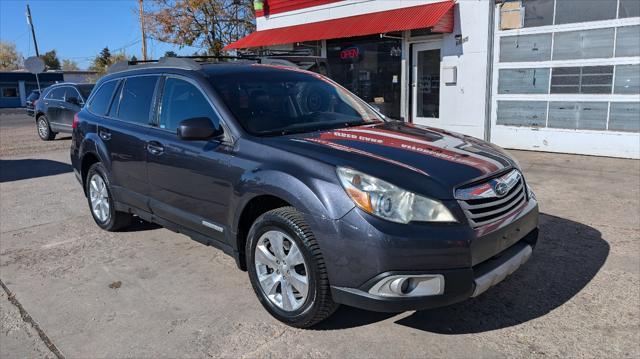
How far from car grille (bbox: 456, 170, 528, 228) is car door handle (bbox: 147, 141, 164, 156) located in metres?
2.55

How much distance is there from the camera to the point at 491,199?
10.3ft

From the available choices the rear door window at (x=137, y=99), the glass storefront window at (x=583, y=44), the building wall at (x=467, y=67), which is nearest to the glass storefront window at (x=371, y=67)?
the building wall at (x=467, y=67)

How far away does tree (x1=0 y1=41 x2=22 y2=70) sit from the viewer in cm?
7362

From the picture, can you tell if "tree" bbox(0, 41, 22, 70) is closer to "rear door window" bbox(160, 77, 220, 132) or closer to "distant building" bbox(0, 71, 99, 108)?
"distant building" bbox(0, 71, 99, 108)

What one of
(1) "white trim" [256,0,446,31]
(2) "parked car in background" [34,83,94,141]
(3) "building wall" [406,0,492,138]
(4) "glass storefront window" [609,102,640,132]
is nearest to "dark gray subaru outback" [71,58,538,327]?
(4) "glass storefront window" [609,102,640,132]

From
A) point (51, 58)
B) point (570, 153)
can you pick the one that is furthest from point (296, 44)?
point (51, 58)

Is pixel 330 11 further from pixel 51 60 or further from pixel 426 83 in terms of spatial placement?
pixel 51 60

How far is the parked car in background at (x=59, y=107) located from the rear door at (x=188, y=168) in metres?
10.6

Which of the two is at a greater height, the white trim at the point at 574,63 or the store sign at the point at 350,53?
the store sign at the point at 350,53

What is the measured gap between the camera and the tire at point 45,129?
49.4 ft

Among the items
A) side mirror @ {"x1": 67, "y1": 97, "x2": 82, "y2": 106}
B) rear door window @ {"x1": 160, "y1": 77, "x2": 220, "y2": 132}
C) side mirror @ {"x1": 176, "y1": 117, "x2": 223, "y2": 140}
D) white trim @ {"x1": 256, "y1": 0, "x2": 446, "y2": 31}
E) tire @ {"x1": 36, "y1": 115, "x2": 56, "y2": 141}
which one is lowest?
tire @ {"x1": 36, "y1": 115, "x2": 56, "y2": 141}

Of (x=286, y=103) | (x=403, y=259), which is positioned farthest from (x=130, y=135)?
(x=403, y=259)

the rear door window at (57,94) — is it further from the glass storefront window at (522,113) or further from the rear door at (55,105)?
the glass storefront window at (522,113)

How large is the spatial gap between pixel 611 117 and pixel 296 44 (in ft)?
27.7
